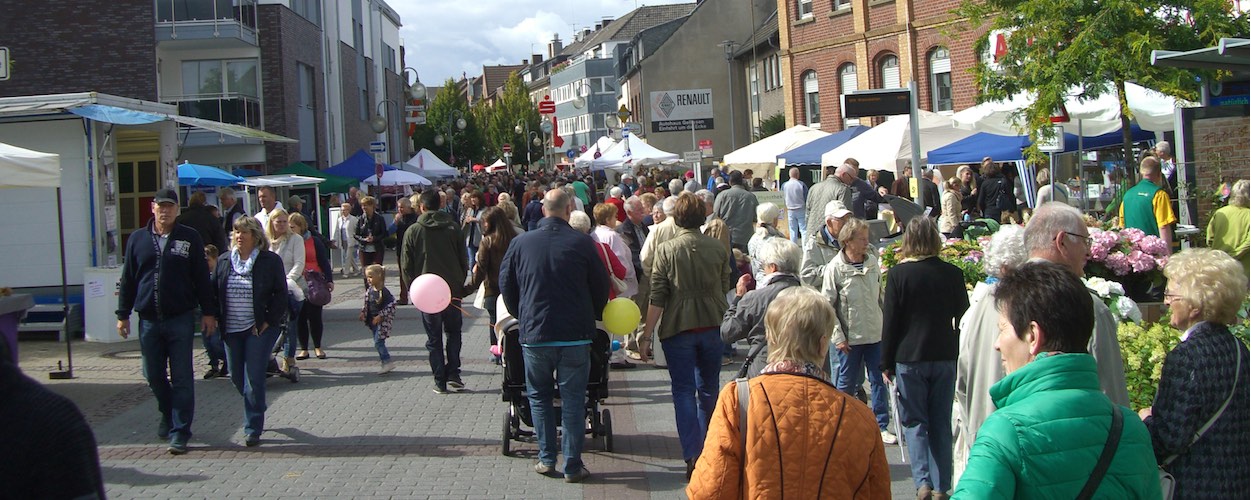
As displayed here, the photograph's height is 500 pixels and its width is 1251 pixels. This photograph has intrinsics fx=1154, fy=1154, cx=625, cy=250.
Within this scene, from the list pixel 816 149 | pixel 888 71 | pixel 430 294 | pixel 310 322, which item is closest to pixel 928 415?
pixel 430 294

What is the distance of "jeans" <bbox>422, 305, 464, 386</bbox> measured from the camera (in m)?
9.86

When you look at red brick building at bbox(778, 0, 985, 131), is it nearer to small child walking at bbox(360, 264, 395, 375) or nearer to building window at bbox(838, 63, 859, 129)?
building window at bbox(838, 63, 859, 129)

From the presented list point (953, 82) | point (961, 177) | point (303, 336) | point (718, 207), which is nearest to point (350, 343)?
point (303, 336)

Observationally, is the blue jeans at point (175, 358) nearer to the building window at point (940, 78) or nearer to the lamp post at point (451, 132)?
the building window at point (940, 78)

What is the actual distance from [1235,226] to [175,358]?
9.00 metres

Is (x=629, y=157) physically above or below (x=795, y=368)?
above

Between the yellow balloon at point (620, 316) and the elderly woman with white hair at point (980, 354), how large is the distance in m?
2.64

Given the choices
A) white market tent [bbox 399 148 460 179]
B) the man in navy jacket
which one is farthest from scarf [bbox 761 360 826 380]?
white market tent [bbox 399 148 460 179]

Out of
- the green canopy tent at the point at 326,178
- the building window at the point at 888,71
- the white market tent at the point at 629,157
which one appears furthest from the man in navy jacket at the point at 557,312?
the building window at the point at 888,71

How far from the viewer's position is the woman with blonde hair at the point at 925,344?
20.2 ft

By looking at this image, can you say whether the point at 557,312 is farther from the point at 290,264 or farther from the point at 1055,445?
the point at 290,264

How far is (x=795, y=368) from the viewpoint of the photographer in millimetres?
3701

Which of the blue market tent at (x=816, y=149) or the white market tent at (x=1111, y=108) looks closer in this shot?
the white market tent at (x=1111, y=108)

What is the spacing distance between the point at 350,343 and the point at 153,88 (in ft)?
48.7
